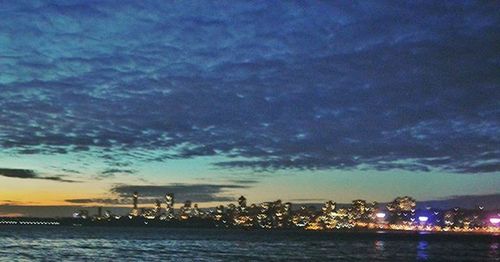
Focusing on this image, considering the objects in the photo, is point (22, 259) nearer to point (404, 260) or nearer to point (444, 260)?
point (404, 260)

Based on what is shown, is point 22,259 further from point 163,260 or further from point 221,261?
point 221,261

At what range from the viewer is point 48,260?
95.3 m

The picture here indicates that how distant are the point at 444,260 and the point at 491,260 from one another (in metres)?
8.08

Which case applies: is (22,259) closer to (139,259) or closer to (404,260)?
(139,259)

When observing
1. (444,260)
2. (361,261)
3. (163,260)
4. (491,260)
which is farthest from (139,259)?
(491,260)

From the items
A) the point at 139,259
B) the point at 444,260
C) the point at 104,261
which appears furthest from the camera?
the point at 444,260

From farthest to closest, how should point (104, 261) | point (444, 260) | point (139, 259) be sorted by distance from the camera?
point (444, 260) < point (139, 259) < point (104, 261)

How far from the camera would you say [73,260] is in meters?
93.4

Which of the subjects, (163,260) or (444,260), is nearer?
(163,260)

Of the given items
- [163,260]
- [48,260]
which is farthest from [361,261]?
[48,260]

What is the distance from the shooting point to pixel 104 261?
3637 inches

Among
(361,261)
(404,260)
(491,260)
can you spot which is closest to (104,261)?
(361,261)

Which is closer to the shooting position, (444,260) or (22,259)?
(22,259)

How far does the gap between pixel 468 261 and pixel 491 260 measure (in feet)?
15.7
